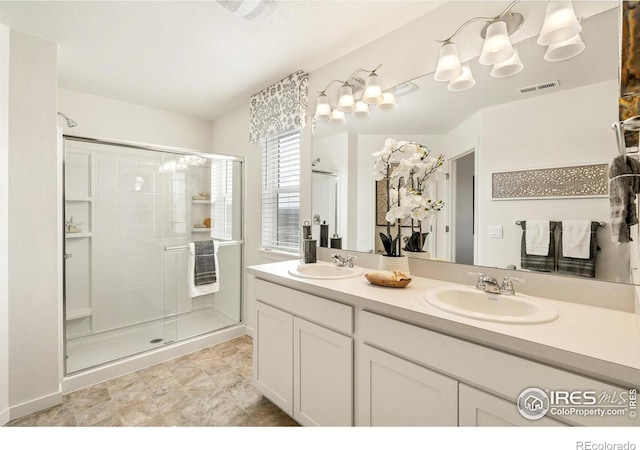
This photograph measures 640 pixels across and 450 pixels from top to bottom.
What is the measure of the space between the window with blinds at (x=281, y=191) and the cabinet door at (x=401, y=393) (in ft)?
4.78

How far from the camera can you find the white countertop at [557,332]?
771 mm

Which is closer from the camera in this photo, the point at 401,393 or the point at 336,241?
the point at 401,393

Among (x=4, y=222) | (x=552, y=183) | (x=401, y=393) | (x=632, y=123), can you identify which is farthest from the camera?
(x=4, y=222)

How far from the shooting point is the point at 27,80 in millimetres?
1799

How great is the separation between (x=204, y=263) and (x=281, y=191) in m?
1.01

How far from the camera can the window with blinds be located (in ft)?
8.57

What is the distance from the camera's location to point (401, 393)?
1176mm

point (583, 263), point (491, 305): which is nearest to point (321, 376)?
point (491, 305)

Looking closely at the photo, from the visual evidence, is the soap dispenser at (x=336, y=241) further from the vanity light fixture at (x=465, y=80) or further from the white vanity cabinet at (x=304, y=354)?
the vanity light fixture at (x=465, y=80)

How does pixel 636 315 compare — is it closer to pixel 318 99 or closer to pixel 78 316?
pixel 318 99

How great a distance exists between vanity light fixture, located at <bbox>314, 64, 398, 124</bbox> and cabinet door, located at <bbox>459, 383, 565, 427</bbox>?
61.9 inches

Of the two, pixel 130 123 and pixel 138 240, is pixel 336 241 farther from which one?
pixel 130 123

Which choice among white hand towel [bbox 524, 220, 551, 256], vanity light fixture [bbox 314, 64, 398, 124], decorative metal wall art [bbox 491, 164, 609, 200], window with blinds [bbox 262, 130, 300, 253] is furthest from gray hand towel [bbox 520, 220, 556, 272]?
window with blinds [bbox 262, 130, 300, 253]
